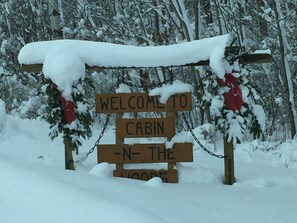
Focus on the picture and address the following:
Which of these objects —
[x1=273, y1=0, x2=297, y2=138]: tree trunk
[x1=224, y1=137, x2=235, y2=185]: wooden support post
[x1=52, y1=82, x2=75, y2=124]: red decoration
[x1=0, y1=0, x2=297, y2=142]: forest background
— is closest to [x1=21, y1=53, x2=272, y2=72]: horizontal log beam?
[x1=0, y1=0, x2=297, y2=142]: forest background

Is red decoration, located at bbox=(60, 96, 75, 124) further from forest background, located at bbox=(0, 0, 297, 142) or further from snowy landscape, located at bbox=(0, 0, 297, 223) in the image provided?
forest background, located at bbox=(0, 0, 297, 142)

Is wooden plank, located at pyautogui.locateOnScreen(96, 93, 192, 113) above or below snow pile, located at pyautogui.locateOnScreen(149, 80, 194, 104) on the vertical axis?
below

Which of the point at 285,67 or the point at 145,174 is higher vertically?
the point at 285,67

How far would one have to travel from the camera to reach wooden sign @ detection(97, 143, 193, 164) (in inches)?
227

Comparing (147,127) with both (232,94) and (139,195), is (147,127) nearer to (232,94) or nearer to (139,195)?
(232,94)

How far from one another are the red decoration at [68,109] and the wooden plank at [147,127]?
547mm

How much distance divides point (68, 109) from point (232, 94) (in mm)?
1928

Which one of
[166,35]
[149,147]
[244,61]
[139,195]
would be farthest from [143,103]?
[166,35]

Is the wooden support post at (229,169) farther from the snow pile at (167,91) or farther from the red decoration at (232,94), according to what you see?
the snow pile at (167,91)

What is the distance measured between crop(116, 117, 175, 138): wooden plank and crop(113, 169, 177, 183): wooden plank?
42 cm

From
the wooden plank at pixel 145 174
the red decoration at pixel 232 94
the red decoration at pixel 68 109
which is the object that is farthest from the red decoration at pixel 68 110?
the red decoration at pixel 232 94

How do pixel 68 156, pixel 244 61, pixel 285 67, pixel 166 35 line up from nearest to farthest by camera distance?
pixel 244 61 < pixel 68 156 < pixel 285 67 < pixel 166 35

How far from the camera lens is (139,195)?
4125mm

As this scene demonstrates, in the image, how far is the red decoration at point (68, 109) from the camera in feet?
18.7
